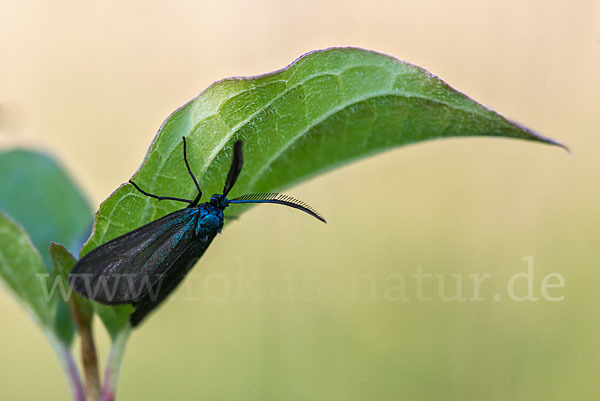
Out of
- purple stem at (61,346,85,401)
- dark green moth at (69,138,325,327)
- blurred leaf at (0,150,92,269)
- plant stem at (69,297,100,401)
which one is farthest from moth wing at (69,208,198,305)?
blurred leaf at (0,150,92,269)

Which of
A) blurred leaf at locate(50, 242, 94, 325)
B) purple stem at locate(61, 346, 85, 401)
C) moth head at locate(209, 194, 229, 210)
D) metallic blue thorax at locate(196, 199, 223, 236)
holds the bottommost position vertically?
purple stem at locate(61, 346, 85, 401)

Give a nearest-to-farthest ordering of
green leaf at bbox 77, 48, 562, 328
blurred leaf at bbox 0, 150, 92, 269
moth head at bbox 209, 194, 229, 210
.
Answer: green leaf at bbox 77, 48, 562, 328 → moth head at bbox 209, 194, 229, 210 → blurred leaf at bbox 0, 150, 92, 269

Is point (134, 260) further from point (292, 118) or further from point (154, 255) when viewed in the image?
point (292, 118)

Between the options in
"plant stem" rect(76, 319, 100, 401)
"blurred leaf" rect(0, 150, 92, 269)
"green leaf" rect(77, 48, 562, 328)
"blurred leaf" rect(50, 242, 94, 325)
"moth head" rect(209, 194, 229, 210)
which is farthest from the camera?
"blurred leaf" rect(0, 150, 92, 269)

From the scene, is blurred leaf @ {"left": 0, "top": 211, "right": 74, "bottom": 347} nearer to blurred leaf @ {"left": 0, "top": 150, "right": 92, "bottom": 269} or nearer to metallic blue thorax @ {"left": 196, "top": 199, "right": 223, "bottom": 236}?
blurred leaf @ {"left": 0, "top": 150, "right": 92, "bottom": 269}

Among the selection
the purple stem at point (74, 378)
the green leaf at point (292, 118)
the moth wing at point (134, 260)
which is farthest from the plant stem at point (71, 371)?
the green leaf at point (292, 118)

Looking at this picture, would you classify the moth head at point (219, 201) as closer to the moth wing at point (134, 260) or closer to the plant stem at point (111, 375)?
the moth wing at point (134, 260)

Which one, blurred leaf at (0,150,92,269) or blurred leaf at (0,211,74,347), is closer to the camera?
blurred leaf at (0,211,74,347)
